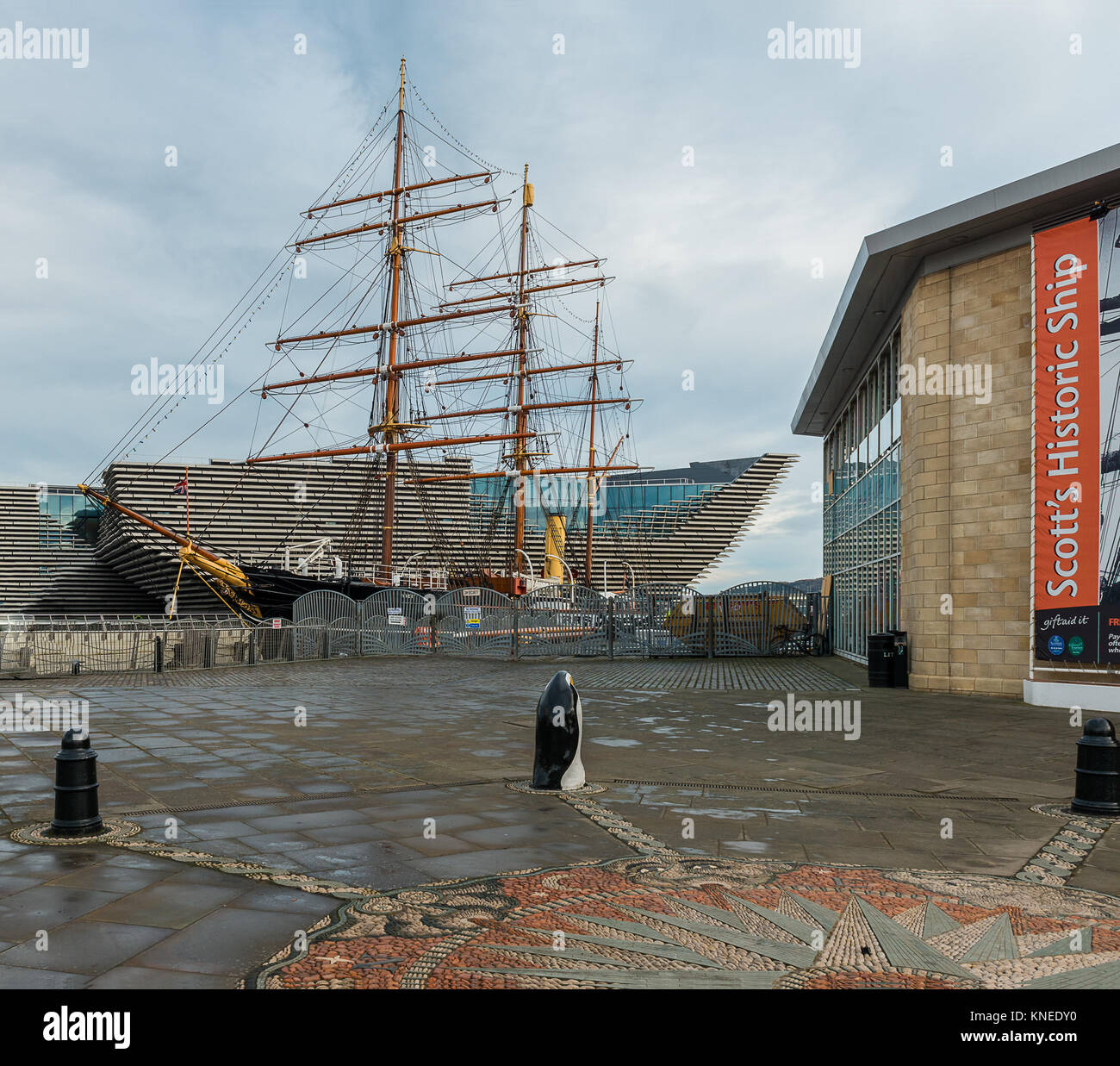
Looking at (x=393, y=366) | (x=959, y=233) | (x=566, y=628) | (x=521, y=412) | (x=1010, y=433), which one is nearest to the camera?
(x=1010, y=433)

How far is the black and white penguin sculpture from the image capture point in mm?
7074

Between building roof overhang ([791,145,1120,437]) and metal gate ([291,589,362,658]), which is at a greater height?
building roof overhang ([791,145,1120,437])

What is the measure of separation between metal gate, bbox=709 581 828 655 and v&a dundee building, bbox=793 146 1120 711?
6.98 m

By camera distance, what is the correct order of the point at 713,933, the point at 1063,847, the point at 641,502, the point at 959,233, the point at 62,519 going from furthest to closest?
the point at 641,502
the point at 62,519
the point at 959,233
the point at 1063,847
the point at 713,933

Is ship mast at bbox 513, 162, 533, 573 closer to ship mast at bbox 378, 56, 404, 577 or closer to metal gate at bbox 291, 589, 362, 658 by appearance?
ship mast at bbox 378, 56, 404, 577

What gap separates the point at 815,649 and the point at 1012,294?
1424cm

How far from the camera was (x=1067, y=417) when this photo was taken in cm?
1334

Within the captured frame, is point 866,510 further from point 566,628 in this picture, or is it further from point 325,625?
point 325,625

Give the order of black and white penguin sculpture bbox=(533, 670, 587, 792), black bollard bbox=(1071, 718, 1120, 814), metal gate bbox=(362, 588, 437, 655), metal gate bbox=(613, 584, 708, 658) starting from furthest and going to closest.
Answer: metal gate bbox=(362, 588, 437, 655) → metal gate bbox=(613, 584, 708, 658) → black and white penguin sculpture bbox=(533, 670, 587, 792) → black bollard bbox=(1071, 718, 1120, 814)

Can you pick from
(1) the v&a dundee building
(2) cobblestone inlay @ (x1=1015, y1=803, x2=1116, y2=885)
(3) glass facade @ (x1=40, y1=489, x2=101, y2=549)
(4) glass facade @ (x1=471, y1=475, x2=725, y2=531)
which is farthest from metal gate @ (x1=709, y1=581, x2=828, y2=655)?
(3) glass facade @ (x1=40, y1=489, x2=101, y2=549)

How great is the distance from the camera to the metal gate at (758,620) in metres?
25.3

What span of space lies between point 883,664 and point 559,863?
1275 cm

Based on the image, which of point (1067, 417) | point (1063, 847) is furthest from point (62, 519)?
point (1063, 847)

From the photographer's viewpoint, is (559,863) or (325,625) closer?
(559,863)
